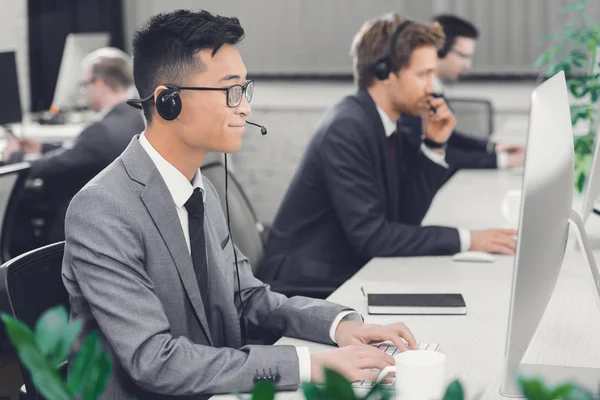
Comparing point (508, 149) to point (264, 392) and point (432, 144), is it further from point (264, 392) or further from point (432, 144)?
point (264, 392)

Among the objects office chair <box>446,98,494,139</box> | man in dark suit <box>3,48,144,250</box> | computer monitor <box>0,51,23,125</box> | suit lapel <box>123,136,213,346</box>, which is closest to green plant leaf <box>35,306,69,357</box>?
suit lapel <box>123,136,213,346</box>

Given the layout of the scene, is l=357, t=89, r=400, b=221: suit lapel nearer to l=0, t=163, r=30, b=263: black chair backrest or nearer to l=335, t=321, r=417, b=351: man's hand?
l=335, t=321, r=417, b=351: man's hand

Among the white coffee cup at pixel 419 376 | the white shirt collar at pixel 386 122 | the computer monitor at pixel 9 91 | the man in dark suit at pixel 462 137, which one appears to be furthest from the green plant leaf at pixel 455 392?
the computer monitor at pixel 9 91

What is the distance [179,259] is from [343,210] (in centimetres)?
89

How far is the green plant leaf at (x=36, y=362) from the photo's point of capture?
0.62 metres

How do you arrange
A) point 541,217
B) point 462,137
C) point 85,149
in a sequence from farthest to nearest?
point 462,137
point 85,149
point 541,217

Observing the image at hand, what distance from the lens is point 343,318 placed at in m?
1.59

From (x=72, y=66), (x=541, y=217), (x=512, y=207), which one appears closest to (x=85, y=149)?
(x=72, y=66)

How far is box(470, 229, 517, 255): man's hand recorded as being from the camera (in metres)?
2.21

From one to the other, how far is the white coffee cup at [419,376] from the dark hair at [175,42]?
2.00 feet

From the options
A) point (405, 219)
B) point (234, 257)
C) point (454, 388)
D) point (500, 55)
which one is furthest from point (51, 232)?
point (454, 388)

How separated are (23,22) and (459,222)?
3405mm

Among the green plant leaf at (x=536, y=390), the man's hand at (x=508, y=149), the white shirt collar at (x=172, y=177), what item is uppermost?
the green plant leaf at (x=536, y=390)

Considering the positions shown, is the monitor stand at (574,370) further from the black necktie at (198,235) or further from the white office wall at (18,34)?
the white office wall at (18,34)
